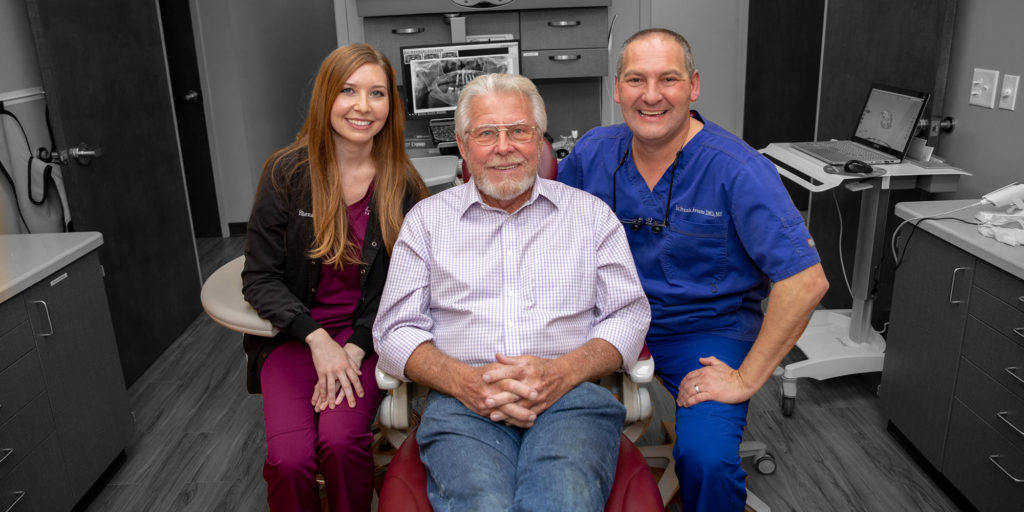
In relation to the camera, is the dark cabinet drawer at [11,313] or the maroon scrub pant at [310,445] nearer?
the maroon scrub pant at [310,445]

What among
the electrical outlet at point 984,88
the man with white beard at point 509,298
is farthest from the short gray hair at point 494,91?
the electrical outlet at point 984,88

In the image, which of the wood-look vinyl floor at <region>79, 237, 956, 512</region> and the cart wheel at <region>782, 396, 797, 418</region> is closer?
the wood-look vinyl floor at <region>79, 237, 956, 512</region>

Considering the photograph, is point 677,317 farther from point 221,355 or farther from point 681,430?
point 221,355

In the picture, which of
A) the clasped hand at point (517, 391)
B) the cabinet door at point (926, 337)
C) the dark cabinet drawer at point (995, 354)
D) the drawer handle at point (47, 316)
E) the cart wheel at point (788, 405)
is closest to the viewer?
the clasped hand at point (517, 391)

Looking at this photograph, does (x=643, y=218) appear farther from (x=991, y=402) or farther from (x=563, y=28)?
(x=563, y=28)

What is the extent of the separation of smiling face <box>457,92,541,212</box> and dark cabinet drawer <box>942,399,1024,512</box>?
53.8 inches

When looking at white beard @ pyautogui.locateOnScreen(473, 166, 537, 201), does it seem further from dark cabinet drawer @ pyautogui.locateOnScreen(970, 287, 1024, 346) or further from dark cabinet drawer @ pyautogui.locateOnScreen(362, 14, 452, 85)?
dark cabinet drawer @ pyautogui.locateOnScreen(362, 14, 452, 85)

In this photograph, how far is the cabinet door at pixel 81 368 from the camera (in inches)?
81.8

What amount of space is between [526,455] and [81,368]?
1446 mm

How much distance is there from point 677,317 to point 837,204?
1.65 m

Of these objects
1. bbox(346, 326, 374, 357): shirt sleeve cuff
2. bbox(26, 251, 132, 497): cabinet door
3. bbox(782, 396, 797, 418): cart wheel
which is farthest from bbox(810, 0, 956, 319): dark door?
bbox(26, 251, 132, 497): cabinet door

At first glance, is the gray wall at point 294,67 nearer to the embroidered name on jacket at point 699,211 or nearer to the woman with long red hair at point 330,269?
the woman with long red hair at point 330,269

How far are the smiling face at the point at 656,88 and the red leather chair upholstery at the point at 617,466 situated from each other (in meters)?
0.54

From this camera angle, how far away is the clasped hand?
1575 millimetres
